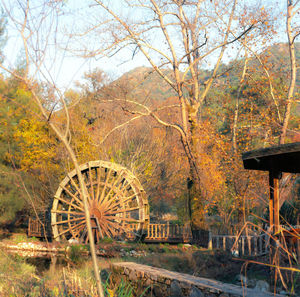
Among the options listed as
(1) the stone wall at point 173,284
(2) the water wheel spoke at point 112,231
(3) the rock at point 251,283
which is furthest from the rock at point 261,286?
(2) the water wheel spoke at point 112,231

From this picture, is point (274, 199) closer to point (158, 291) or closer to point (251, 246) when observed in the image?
point (158, 291)

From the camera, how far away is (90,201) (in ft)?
58.3

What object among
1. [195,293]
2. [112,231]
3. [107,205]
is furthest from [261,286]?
[107,205]

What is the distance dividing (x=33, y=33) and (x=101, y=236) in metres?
14.8

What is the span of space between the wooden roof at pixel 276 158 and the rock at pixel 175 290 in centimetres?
241

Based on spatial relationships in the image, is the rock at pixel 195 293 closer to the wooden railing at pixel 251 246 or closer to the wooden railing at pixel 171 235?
the wooden railing at pixel 251 246

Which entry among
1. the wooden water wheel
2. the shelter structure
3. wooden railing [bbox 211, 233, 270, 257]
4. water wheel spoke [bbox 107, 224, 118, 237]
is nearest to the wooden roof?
the shelter structure

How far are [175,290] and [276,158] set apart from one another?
10.1 feet

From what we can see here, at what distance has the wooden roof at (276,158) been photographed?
6371 mm

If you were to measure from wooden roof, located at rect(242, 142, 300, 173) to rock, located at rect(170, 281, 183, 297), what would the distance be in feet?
7.92

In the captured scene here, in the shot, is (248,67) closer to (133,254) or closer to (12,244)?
(133,254)

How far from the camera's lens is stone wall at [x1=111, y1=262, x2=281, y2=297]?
4984 millimetres

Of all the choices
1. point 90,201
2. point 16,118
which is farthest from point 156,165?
point 16,118

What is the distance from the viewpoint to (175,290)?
19.0ft
